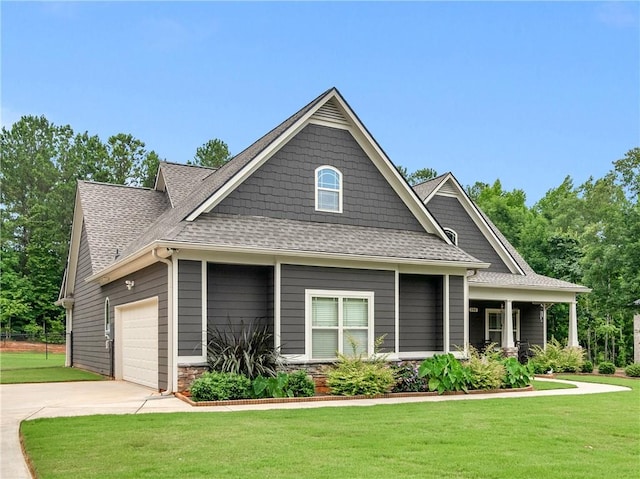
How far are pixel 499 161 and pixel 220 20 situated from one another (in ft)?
121

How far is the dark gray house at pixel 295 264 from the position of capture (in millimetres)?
13203

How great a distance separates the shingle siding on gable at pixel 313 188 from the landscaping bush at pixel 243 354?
2939mm

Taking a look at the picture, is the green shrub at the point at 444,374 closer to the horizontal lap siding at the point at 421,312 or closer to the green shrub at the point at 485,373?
the green shrub at the point at 485,373

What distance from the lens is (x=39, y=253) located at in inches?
1858

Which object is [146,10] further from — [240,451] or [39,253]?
[39,253]

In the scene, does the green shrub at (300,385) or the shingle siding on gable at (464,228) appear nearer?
the green shrub at (300,385)

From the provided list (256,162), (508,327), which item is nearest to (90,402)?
(256,162)

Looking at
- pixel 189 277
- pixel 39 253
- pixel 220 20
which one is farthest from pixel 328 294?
pixel 39 253

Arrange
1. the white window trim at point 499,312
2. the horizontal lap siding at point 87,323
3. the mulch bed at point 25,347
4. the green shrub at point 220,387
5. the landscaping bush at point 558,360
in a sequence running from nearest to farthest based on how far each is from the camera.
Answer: the green shrub at point 220,387, the horizontal lap siding at point 87,323, the landscaping bush at point 558,360, the white window trim at point 499,312, the mulch bed at point 25,347

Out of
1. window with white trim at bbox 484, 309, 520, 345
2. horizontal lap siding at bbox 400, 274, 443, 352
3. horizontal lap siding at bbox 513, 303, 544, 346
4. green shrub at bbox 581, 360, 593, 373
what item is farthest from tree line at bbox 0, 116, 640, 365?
horizontal lap siding at bbox 400, 274, 443, 352

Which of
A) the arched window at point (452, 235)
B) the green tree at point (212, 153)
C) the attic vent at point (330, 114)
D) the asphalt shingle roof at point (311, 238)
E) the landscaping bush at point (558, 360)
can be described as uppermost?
the green tree at point (212, 153)

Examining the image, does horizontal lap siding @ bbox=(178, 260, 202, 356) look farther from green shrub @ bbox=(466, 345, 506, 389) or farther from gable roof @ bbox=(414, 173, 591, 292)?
gable roof @ bbox=(414, 173, 591, 292)

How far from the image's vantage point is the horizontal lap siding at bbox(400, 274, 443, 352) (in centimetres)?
1606

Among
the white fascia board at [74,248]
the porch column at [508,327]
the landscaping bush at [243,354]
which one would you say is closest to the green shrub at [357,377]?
the landscaping bush at [243,354]
